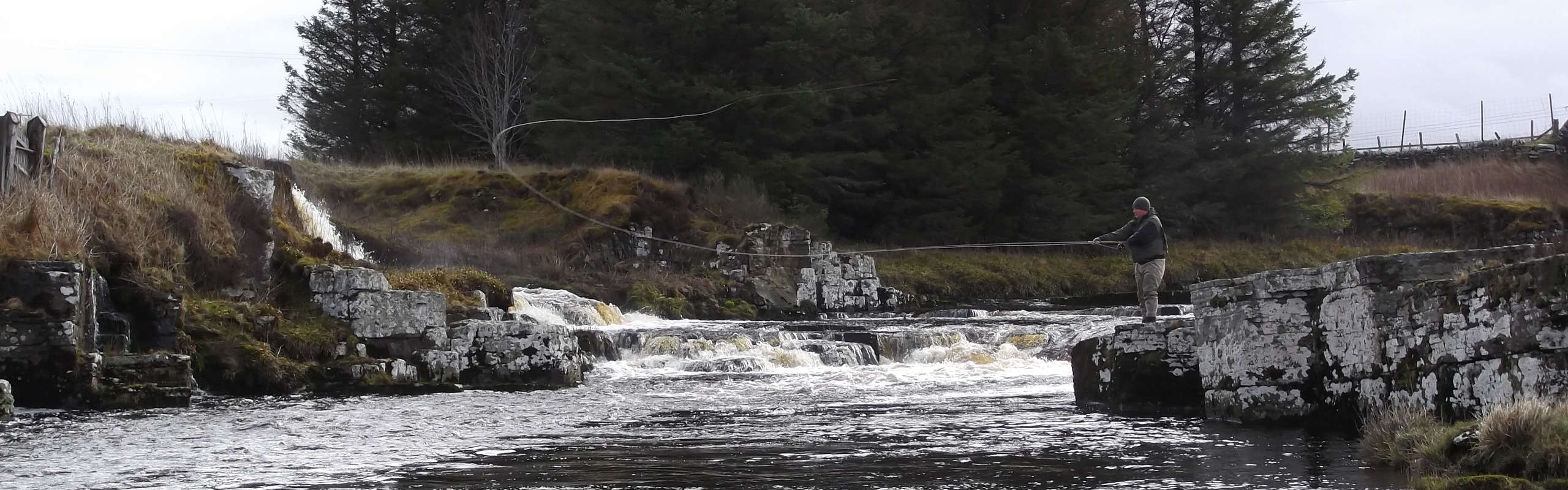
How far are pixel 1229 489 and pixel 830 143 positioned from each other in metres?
30.5

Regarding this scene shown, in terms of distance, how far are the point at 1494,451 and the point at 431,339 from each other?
440 inches

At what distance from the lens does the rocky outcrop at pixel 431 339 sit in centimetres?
1512

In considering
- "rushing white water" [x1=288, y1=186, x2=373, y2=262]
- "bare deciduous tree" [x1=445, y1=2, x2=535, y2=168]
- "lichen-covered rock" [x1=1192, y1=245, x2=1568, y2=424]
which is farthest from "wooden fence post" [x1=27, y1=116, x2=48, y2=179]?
"bare deciduous tree" [x1=445, y1=2, x2=535, y2=168]

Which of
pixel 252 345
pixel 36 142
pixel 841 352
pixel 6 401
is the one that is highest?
pixel 36 142

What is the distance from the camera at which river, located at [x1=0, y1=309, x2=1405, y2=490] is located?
26.7ft

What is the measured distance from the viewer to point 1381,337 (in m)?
9.34

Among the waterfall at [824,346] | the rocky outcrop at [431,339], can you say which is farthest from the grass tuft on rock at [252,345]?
the waterfall at [824,346]

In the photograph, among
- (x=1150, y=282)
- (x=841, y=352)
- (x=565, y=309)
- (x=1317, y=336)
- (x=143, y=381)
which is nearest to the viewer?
(x=1317, y=336)

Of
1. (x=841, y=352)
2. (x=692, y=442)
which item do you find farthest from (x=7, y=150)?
(x=841, y=352)

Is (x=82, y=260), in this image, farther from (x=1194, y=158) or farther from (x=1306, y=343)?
(x=1194, y=158)

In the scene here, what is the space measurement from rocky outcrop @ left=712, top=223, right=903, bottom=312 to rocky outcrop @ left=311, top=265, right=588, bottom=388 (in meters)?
13.0

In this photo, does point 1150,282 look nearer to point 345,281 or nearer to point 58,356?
point 345,281

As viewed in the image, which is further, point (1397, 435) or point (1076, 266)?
point (1076, 266)

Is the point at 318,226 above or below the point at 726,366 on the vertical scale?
above
